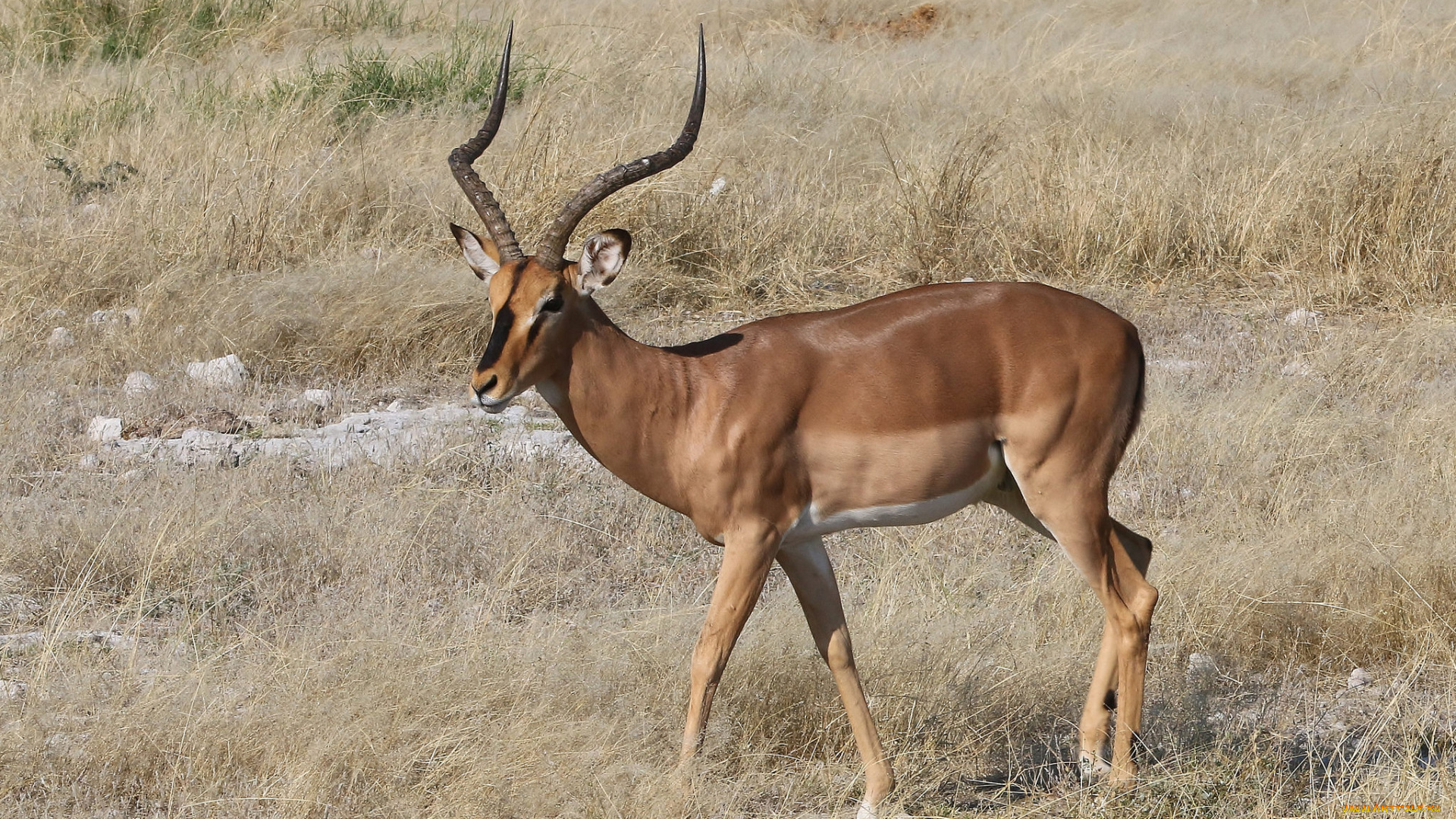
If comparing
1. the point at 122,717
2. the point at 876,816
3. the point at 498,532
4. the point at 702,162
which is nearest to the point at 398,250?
the point at 702,162

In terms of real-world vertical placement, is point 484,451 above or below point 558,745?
below

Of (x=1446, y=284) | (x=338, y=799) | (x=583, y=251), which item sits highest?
(x=583, y=251)

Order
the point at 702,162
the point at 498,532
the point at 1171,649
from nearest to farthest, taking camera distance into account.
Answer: the point at 1171,649
the point at 498,532
the point at 702,162

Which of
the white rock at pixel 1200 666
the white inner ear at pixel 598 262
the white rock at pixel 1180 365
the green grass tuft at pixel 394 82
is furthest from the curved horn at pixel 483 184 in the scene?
the green grass tuft at pixel 394 82

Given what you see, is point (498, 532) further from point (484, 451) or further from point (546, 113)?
point (546, 113)

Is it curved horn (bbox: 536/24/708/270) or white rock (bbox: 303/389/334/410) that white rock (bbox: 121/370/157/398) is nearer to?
white rock (bbox: 303/389/334/410)

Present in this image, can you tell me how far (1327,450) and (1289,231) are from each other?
324 centimetres

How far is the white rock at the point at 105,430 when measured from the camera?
6777 mm

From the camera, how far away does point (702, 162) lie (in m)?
10.2

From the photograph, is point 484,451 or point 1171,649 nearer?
point 1171,649

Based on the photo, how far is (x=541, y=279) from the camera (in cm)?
388

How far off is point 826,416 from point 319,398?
403 cm

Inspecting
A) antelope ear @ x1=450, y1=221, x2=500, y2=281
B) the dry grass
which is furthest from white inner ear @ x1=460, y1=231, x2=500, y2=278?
the dry grass

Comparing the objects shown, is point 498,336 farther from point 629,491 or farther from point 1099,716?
point 629,491
